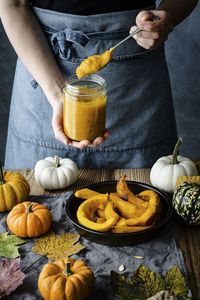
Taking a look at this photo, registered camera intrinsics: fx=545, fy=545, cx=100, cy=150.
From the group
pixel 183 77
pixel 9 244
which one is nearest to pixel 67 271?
pixel 9 244

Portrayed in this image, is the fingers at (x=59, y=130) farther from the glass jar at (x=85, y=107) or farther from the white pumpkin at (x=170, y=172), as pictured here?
the white pumpkin at (x=170, y=172)

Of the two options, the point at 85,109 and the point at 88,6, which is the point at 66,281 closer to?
the point at 85,109

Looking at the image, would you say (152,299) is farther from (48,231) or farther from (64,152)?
(64,152)

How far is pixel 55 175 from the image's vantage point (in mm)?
1590

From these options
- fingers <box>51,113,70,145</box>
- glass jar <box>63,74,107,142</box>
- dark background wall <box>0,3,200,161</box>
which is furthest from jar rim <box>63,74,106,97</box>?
dark background wall <box>0,3,200,161</box>

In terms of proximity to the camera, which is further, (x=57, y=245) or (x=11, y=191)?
(x=11, y=191)

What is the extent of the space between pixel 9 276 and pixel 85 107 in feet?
1.60

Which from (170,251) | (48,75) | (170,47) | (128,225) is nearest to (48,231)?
(128,225)

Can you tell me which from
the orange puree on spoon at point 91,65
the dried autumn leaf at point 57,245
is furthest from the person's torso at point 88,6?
the dried autumn leaf at point 57,245

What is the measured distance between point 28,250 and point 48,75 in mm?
624

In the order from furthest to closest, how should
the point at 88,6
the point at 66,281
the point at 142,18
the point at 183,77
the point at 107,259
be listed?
Result: 1. the point at 183,77
2. the point at 88,6
3. the point at 142,18
4. the point at 107,259
5. the point at 66,281

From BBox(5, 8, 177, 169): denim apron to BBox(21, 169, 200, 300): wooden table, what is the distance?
0.16 m

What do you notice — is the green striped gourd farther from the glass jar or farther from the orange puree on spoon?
the orange puree on spoon

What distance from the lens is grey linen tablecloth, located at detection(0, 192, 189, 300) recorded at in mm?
1171
